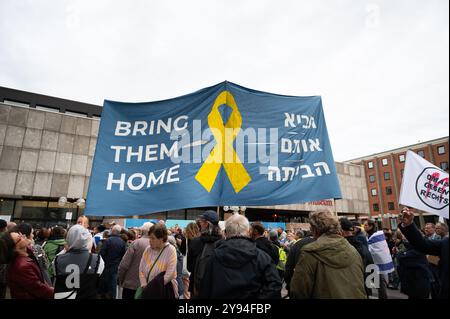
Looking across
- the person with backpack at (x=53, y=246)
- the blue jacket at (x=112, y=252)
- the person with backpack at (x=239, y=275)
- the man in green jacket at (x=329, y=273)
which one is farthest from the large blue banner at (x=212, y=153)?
the person with backpack at (x=53, y=246)

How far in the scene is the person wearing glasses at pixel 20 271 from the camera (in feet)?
10.9

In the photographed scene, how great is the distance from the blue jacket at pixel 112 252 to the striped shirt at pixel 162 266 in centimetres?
279

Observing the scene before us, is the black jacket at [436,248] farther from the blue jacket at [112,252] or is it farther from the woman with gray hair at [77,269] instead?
the blue jacket at [112,252]

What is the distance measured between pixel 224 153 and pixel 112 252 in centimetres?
369

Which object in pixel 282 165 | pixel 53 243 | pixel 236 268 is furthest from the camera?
pixel 53 243

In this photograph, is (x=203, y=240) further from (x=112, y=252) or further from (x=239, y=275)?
(x=112, y=252)

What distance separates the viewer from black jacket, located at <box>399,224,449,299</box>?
84.9 inches

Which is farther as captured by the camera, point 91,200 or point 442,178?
point 91,200

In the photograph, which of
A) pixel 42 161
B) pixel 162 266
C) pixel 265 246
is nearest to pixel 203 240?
pixel 162 266

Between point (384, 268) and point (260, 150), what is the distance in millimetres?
4425

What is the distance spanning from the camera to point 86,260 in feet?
13.3

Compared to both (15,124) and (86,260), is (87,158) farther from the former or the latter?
(86,260)

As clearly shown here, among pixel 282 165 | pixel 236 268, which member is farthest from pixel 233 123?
pixel 236 268
